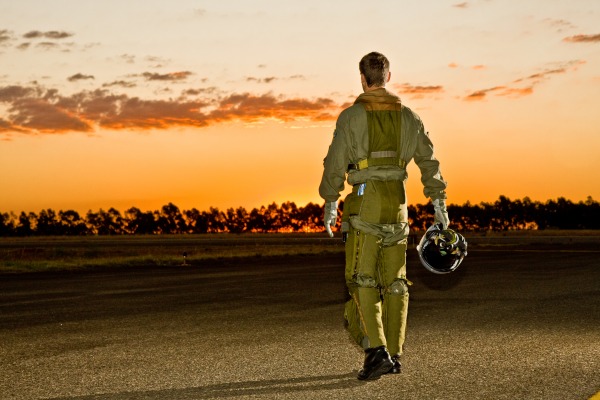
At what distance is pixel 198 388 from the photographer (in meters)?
6.05

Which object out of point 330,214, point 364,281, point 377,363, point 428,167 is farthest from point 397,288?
point 428,167

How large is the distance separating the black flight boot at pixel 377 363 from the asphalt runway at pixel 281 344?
0.32ft

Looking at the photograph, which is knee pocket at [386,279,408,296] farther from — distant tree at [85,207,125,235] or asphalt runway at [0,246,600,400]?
distant tree at [85,207,125,235]

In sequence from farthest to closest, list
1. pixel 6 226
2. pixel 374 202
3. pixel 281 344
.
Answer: pixel 6 226 < pixel 281 344 < pixel 374 202

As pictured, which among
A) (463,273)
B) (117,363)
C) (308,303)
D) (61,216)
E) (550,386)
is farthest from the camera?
(61,216)

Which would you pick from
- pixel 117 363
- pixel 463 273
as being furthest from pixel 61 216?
pixel 117 363

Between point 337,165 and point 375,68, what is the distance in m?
0.79

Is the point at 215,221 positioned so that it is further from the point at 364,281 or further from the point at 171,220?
the point at 364,281

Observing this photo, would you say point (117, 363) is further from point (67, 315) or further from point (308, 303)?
point (308, 303)

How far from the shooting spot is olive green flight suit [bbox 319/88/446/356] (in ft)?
20.3

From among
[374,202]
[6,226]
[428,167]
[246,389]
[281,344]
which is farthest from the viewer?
[6,226]

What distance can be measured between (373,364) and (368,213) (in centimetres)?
112

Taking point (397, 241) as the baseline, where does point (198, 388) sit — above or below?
below

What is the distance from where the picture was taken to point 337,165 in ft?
20.5
